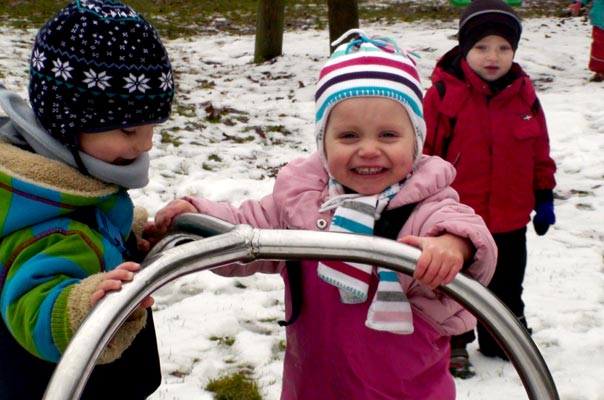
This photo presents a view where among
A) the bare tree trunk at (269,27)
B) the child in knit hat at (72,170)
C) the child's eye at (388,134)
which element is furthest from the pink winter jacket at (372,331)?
the bare tree trunk at (269,27)

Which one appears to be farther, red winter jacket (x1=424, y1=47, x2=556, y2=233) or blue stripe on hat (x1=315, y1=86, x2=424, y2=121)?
red winter jacket (x1=424, y1=47, x2=556, y2=233)

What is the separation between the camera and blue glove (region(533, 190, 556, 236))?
125 inches

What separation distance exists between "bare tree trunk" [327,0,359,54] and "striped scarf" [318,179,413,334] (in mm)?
6719

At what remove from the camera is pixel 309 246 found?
1108mm

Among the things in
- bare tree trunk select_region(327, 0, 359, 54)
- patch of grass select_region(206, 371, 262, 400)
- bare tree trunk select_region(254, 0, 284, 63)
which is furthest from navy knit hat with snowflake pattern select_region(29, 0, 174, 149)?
bare tree trunk select_region(254, 0, 284, 63)

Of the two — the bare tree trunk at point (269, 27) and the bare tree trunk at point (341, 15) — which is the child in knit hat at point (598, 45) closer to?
the bare tree trunk at point (341, 15)

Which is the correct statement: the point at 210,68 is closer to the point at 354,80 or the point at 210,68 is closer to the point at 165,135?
the point at 165,135

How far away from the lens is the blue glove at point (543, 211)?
10.5ft

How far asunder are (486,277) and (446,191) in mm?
260

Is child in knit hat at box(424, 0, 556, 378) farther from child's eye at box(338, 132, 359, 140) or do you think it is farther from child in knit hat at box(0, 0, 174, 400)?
child in knit hat at box(0, 0, 174, 400)

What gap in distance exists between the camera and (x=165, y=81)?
168 cm

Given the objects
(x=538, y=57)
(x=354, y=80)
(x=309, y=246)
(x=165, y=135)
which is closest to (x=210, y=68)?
(x=165, y=135)

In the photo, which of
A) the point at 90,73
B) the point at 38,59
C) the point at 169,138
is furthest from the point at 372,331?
the point at 169,138

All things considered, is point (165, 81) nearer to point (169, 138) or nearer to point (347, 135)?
point (347, 135)
